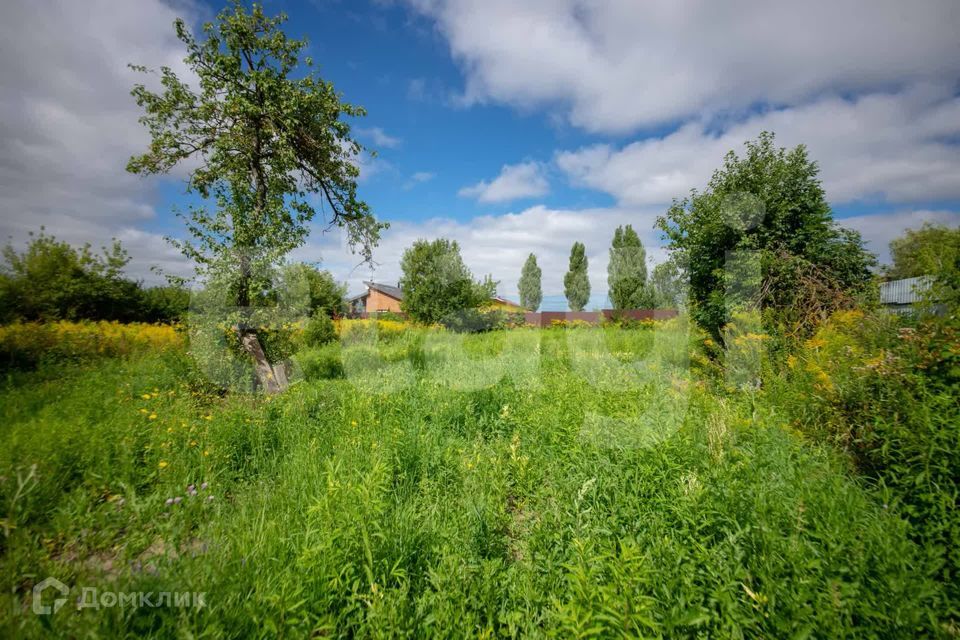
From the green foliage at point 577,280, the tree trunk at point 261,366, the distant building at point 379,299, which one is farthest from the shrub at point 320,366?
the green foliage at point 577,280

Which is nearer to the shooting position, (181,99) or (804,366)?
(804,366)

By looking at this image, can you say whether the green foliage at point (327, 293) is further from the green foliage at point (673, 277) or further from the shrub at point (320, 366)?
the green foliage at point (673, 277)

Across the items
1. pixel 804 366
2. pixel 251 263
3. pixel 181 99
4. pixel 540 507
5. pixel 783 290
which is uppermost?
pixel 181 99

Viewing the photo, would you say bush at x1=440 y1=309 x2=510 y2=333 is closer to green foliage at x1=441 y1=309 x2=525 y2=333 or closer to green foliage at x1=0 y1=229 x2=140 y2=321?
green foliage at x1=441 y1=309 x2=525 y2=333

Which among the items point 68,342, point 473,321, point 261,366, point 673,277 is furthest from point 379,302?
point 673,277

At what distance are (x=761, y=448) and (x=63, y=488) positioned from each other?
237 inches

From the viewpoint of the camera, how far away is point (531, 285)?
47.8 meters

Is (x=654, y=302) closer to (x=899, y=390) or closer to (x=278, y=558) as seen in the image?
(x=899, y=390)

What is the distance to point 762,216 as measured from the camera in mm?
6336

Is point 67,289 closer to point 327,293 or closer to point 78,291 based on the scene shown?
point 78,291

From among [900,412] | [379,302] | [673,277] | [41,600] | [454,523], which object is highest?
[379,302]

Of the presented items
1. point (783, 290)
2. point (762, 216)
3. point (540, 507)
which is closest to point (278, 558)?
point (540, 507)

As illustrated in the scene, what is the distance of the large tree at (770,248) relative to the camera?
5453 mm

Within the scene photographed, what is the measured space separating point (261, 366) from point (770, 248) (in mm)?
9975
